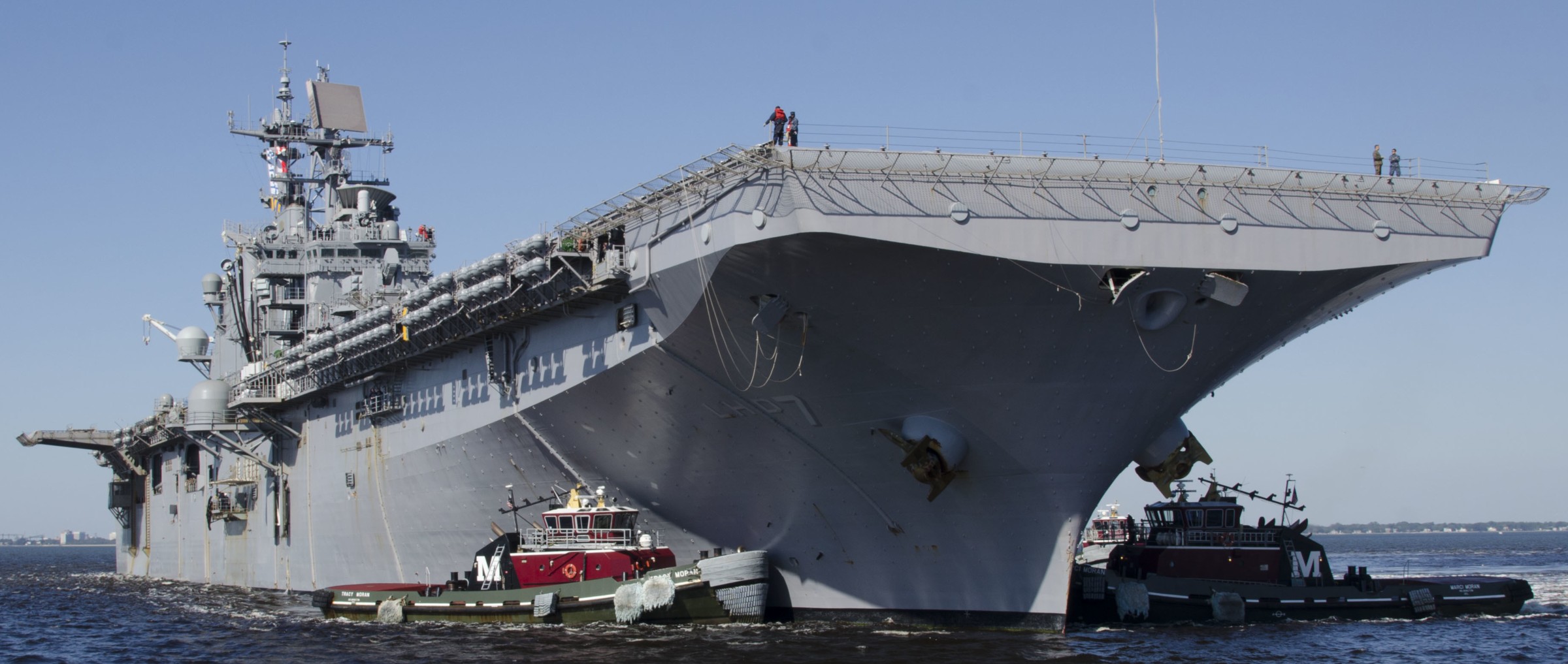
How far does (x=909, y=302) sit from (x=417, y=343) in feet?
38.3

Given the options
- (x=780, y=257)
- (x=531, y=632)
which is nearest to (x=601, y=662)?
(x=531, y=632)

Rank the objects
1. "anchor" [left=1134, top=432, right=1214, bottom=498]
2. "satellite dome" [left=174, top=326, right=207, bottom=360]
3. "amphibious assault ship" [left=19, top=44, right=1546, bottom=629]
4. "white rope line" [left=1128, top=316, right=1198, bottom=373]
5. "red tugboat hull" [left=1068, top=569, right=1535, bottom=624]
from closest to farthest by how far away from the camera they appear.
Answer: "amphibious assault ship" [left=19, top=44, right=1546, bottom=629] → "white rope line" [left=1128, top=316, right=1198, bottom=373] → "anchor" [left=1134, top=432, right=1214, bottom=498] → "red tugboat hull" [left=1068, top=569, right=1535, bottom=624] → "satellite dome" [left=174, top=326, right=207, bottom=360]

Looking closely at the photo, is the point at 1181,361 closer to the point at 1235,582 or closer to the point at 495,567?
the point at 1235,582

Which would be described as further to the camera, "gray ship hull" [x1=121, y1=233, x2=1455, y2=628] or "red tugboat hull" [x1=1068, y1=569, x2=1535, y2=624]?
"red tugboat hull" [x1=1068, y1=569, x2=1535, y2=624]

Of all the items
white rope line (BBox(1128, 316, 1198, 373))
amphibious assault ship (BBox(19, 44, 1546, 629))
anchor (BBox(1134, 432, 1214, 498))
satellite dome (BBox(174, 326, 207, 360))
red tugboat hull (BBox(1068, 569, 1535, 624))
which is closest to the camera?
amphibious assault ship (BBox(19, 44, 1546, 629))

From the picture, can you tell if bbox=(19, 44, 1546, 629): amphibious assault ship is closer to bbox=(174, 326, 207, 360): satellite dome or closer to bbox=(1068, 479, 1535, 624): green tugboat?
bbox=(1068, 479, 1535, 624): green tugboat

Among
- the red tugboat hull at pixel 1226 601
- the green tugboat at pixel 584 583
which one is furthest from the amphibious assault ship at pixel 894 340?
the red tugboat hull at pixel 1226 601

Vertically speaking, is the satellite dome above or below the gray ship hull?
above

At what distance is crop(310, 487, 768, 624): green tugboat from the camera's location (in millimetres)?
19891

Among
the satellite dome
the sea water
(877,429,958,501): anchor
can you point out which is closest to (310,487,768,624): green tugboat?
the sea water

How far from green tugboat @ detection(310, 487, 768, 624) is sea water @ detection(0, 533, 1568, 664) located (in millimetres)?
270

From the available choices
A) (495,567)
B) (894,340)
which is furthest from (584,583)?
(894,340)

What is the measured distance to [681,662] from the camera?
54.1ft

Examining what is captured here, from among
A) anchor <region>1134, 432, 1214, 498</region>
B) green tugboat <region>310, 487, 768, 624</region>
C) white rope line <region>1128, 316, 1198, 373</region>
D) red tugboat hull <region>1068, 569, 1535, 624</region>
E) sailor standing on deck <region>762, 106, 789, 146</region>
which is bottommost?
red tugboat hull <region>1068, 569, 1535, 624</region>
